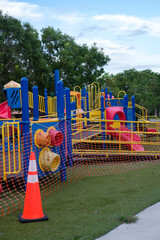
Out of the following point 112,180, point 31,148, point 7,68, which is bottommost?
point 112,180

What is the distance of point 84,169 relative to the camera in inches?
363

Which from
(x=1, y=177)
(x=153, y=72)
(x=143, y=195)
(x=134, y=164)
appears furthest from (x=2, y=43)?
(x=153, y=72)

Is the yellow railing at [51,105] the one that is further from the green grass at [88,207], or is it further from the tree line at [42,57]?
the green grass at [88,207]

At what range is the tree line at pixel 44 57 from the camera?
26.7 m

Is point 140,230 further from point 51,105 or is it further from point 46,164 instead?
point 51,105

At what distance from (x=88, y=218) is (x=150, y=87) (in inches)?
2584

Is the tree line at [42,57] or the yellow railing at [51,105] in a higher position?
the tree line at [42,57]

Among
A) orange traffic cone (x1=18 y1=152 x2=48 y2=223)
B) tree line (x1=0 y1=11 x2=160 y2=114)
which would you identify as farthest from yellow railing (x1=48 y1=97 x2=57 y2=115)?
orange traffic cone (x1=18 y1=152 x2=48 y2=223)

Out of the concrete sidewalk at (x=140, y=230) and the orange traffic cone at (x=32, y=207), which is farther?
the orange traffic cone at (x=32, y=207)

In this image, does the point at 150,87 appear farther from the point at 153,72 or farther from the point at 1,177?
the point at 1,177

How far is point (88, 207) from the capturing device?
17.3 feet

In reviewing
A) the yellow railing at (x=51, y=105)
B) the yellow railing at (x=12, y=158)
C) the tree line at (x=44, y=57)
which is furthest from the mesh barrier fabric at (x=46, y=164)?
the tree line at (x=44, y=57)

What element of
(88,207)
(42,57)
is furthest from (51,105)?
(88,207)

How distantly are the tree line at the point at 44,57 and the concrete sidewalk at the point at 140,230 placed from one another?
75.2 feet
